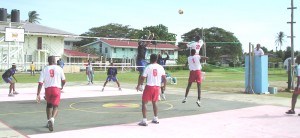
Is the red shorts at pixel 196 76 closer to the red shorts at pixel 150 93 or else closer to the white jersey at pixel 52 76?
the red shorts at pixel 150 93

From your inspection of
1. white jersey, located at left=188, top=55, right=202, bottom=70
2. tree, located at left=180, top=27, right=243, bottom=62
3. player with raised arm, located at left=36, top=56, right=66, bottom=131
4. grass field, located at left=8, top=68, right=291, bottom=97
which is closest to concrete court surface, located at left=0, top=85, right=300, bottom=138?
player with raised arm, located at left=36, top=56, right=66, bottom=131

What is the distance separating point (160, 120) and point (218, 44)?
3319 inches

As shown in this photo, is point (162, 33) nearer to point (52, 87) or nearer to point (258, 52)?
point (258, 52)

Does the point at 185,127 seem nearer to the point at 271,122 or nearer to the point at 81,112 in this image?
the point at 271,122

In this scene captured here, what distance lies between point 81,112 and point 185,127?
377cm

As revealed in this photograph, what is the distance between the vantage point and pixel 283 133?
784 centimetres

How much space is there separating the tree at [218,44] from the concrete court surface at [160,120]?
76.4 metres

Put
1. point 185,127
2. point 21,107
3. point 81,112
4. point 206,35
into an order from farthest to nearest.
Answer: point 206,35 < point 21,107 < point 81,112 < point 185,127

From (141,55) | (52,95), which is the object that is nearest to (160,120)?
(52,95)

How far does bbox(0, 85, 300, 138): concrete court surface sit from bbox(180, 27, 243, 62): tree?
7638 centimetres

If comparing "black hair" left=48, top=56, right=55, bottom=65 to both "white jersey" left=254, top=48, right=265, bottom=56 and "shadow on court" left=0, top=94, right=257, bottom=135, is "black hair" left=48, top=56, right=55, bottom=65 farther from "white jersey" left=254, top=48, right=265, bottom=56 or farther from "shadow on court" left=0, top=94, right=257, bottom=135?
"white jersey" left=254, top=48, right=265, bottom=56

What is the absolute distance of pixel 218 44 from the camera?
91312 millimetres

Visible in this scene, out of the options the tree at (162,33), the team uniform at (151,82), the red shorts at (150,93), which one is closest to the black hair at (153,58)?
the team uniform at (151,82)

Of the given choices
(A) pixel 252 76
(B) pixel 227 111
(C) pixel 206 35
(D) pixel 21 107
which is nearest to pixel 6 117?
(D) pixel 21 107
